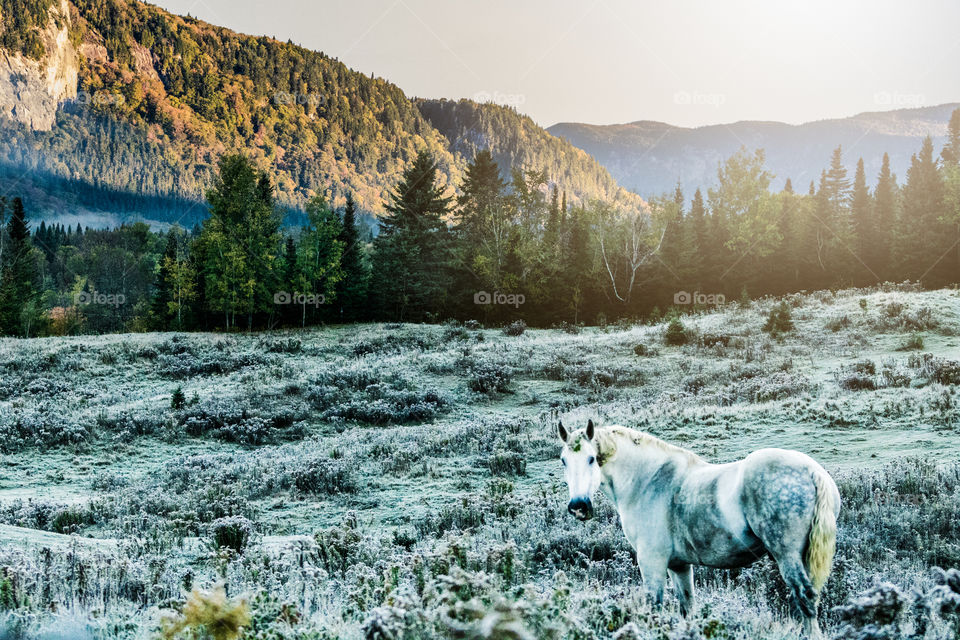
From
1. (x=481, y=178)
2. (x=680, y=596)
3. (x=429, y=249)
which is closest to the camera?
(x=680, y=596)

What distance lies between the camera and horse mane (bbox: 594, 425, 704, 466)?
5.11 meters

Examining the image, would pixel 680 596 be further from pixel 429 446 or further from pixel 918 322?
pixel 918 322

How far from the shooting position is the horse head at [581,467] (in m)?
4.71

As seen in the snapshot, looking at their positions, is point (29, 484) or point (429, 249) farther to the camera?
point (429, 249)

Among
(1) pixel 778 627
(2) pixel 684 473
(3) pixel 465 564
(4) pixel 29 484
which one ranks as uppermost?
(2) pixel 684 473

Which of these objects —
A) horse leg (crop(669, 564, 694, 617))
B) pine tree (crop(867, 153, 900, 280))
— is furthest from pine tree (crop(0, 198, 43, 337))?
pine tree (crop(867, 153, 900, 280))

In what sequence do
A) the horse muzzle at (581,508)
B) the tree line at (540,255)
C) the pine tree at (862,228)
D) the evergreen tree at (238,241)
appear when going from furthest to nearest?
the pine tree at (862,228) < the tree line at (540,255) < the evergreen tree at (238,241) < the horse muzzle at (581,508)

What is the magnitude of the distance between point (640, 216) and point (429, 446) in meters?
48.8

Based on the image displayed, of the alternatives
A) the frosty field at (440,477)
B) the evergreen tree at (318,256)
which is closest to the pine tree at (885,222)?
the frosty field at (440,477)

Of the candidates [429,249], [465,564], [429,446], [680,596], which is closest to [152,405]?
[429,446]

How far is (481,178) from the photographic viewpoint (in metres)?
62.6

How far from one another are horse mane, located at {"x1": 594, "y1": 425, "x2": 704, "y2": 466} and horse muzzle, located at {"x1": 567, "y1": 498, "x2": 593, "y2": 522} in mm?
524

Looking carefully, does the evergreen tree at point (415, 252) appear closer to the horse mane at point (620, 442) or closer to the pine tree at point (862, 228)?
the pine tree at point (862, 228)

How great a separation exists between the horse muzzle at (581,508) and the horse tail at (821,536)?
1.60 metres
